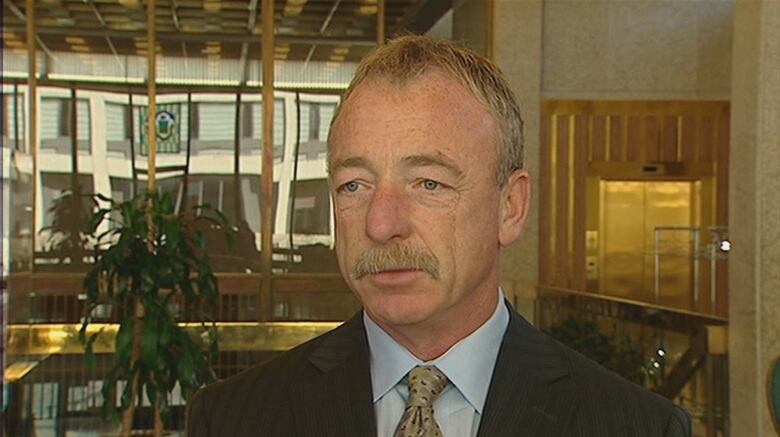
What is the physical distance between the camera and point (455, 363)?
167cm

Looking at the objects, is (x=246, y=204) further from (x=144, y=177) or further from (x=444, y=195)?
(x=444, y=195)

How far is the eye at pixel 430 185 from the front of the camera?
1.56 metres

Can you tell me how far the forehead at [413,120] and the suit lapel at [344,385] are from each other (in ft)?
0.94

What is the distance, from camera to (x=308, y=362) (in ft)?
5.72

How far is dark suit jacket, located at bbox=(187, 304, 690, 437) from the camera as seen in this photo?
5.34 feet

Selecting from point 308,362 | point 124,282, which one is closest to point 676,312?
point 124,282

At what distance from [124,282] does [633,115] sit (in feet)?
18.4

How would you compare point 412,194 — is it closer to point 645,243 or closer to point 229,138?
point 229,138

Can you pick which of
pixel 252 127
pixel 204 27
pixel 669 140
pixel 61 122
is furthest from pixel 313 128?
pixel 669 140

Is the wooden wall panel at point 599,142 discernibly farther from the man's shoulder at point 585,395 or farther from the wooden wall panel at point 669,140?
the man's shoulder at point 585,395

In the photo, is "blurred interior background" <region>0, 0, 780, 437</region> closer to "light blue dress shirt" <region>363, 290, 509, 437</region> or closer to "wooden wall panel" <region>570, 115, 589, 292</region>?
"wooden wall panel" <region>570, 115, 589, 292</region>

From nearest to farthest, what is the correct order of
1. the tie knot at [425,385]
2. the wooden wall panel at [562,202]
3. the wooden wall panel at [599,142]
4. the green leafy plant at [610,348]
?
the tie knot at [425,385] → the green leafy plant at [610,348] → the wooden wall panel at [562,202] → the wooden wall panel at [599,142]

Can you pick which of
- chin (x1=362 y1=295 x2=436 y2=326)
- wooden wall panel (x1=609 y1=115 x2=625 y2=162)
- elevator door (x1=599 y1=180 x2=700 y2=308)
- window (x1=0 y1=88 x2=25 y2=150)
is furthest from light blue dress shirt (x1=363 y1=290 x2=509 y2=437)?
wooden wall panel (x1=609 y1=115 x2=625 y2=162)

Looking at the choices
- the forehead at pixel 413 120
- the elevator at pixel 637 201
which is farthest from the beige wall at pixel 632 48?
the forehead at pixel 413 120
